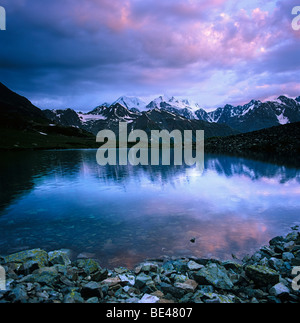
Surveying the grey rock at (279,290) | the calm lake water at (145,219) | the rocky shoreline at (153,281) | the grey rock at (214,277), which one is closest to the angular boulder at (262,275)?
the rocky shoreline at (153,281)

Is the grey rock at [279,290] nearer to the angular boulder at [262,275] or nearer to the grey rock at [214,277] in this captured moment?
the angular boulder at [262,275]

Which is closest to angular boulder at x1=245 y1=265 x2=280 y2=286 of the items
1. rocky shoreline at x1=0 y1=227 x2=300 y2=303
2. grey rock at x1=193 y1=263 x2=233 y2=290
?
rocky shoreline at x1=0 y1=227 x2=300 y2=303

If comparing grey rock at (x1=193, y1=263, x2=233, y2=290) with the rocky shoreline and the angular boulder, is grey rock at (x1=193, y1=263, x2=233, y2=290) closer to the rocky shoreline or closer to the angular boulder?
the rocky shoreline

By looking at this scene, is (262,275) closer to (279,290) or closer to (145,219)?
(279,290)

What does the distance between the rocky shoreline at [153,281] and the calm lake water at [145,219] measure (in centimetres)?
150

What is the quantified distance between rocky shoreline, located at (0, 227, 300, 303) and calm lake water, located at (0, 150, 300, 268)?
4.91 feet

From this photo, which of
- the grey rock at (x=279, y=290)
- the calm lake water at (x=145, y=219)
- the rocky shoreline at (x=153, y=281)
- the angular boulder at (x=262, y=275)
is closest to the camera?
the rocky shoreline at (x=153, y=281)

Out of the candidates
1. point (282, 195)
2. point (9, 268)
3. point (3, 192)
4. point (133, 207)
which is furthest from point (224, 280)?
point (3, 192)

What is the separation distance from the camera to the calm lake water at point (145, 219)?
12.4m

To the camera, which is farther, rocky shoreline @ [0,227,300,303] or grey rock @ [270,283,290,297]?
grey rock @ [270,283,290,297]

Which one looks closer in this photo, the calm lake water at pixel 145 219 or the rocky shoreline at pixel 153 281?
the rocky shoreline at pixel 153 281

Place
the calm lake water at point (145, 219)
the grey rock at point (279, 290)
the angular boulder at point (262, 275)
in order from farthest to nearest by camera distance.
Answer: the calm lake water at point (145, 219) → the angular boulder at point (262, 275) → the grey rock at point (279, 290)

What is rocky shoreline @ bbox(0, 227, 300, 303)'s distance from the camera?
299 inches

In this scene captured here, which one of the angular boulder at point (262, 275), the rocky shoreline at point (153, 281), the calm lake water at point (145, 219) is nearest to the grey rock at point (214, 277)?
the rocky shoreline at point (153, 281)
